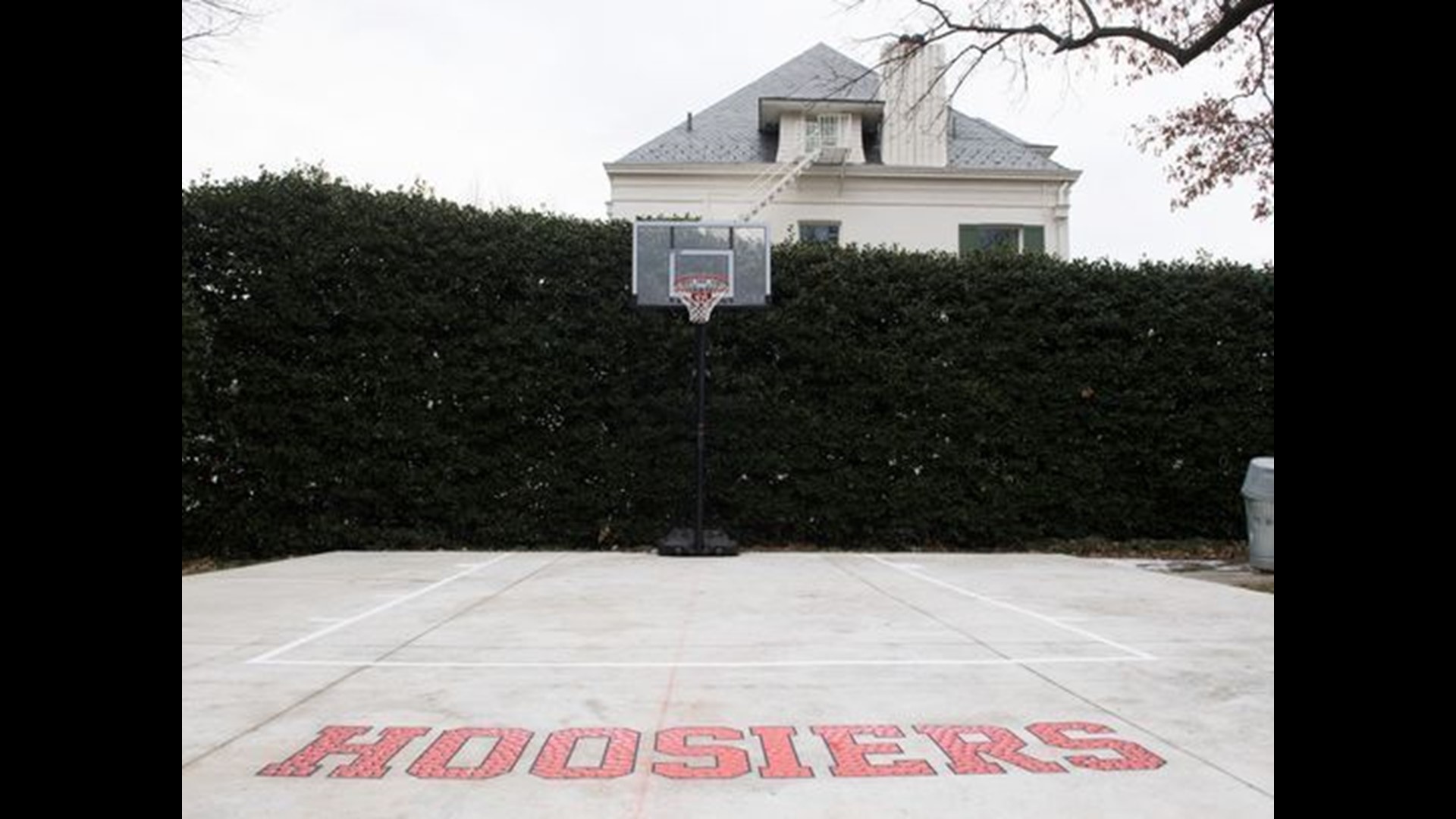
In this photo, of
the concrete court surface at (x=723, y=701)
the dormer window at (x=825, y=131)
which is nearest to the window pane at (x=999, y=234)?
the dormer window at (x=825, y=131)

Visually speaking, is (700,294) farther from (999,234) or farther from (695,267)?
(999,234)

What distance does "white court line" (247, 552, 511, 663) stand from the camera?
5.06 metres

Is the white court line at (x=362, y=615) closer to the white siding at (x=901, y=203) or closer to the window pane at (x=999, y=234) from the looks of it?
the white siding at (x=901, y=203)

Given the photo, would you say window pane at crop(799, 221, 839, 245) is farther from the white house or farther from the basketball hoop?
the basketball hoop

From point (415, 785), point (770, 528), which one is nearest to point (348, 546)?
point (770, 528)

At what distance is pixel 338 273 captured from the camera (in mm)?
10555

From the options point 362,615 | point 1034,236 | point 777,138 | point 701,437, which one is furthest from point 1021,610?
point 777,138

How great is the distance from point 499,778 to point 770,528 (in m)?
A: 7.97

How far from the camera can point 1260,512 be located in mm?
9141

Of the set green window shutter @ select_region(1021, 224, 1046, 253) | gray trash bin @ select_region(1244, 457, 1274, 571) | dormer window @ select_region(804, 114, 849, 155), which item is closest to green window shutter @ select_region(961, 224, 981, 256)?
green window shutter @ select_region(1021, 224, 1046, 253)
